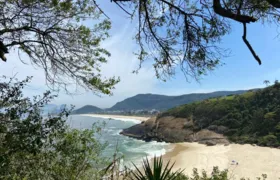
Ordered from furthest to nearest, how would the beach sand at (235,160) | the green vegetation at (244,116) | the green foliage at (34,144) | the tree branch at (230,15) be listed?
the green vegetation at (244,116) < the beach sand at (235,160) < the green foliage at (34,144) < the tree branch at (230,15)

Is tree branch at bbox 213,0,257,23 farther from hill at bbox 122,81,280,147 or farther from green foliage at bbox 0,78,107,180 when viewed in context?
hill at bbox 122,81,280,147

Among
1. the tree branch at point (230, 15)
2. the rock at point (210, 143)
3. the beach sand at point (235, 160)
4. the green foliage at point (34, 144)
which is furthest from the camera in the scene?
the rock at point (210, 143)

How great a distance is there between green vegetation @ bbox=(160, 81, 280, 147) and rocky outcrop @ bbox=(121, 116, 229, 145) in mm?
1269

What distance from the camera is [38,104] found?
4387mm

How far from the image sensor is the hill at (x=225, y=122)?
46.1m

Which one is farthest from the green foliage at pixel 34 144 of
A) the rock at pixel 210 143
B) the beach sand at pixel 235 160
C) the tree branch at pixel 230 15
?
the rock at pixel 210 143

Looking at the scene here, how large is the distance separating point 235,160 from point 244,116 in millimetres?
22498

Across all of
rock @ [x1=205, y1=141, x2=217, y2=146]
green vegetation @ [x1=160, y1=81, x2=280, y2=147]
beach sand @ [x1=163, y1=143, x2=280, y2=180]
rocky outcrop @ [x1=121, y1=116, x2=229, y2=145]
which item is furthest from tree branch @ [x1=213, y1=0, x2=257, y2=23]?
rocky outcrop @ [x1=121, y1=116, x2=229, y2=145]

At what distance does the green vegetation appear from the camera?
4484cm

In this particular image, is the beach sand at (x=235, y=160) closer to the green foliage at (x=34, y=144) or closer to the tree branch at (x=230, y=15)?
the green foliage at (x=34, y=144)

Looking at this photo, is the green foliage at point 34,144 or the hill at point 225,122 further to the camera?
the hill at point 225,122

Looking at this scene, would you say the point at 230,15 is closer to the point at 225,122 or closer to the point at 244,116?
the point at 225,122

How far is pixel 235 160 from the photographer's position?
32594 millimetres

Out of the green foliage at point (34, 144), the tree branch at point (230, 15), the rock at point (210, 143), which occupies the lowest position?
the rock at point (210, 143)
